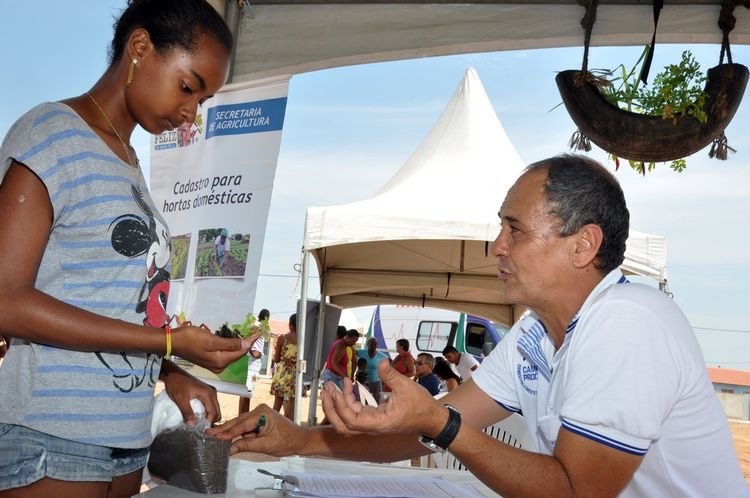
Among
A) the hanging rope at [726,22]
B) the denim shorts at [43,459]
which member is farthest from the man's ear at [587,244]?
the hanging rope at [726,22]

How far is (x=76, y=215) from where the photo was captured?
1.47 meters

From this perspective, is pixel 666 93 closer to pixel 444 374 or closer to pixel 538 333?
pixel 538 333

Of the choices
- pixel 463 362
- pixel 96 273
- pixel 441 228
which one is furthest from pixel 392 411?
pixel 463 362

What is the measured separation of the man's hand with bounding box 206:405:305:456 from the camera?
1789 millimetres

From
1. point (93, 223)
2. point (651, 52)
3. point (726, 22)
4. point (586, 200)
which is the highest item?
point (726, 22)

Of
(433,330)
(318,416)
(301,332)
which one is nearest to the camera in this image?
(301,332)

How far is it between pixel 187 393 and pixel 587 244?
3.35 ft

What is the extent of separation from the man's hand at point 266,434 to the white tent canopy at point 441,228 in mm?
5927

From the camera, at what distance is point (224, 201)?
136 inches

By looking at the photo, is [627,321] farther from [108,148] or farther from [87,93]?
[87,93]

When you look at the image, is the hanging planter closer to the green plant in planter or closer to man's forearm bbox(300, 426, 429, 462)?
the green plant in planter

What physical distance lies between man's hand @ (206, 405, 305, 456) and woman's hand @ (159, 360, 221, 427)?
5 cm

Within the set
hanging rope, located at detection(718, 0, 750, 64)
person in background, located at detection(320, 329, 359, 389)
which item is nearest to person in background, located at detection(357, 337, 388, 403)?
person in background, located at detection(320, 329, 359, 389)

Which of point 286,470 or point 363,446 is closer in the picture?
point 286,470
